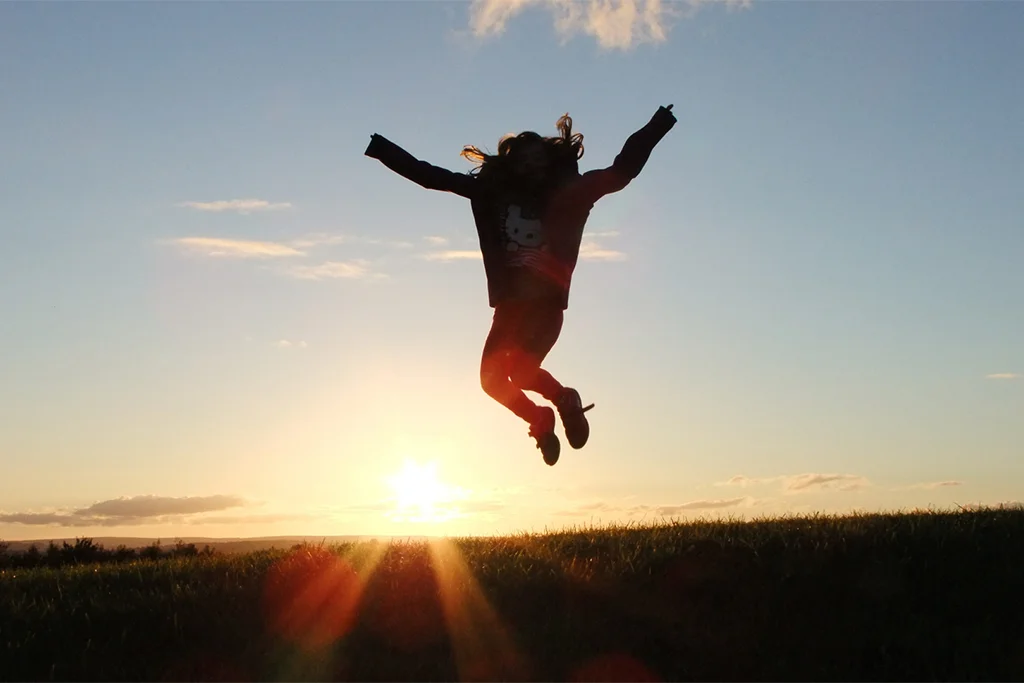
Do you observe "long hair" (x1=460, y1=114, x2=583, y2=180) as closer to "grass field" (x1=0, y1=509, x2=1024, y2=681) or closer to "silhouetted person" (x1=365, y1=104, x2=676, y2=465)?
"silhouetted person" (x1=365, y1=104, x2=676, y2=465)

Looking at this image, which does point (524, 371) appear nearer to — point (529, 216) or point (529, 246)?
point (529, 246)

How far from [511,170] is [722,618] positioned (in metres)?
4.93

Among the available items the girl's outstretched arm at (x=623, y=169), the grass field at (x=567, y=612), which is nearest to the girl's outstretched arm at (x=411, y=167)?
the girl's outstretched arm at (x=623, y=169)

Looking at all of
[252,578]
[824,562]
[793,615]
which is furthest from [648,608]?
[252,578]

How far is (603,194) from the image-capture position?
10.6 m

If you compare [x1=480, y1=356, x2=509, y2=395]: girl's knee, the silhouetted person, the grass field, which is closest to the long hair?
the silhouetted person

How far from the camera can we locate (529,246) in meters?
10.3

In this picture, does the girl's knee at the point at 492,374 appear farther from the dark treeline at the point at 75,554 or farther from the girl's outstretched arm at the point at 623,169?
the dark treeline at the point at 75,554

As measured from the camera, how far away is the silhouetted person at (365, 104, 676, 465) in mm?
10250

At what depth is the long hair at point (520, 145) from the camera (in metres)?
10.6

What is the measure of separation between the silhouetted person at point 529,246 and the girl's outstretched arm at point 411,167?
0.03ft

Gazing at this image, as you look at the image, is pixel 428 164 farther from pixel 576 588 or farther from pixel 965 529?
pixel 965 529

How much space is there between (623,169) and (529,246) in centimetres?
128

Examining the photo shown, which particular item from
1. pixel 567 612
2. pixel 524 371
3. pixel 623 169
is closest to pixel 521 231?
pixel 623 169
